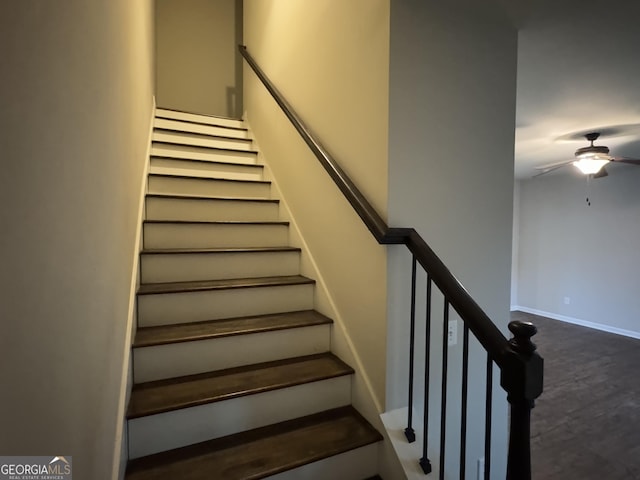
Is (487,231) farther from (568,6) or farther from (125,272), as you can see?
(125,272)

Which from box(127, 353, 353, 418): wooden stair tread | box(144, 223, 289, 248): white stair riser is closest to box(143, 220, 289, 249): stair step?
box(144, 223, 289, 248): white stair riser

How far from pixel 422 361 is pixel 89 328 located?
1272mm

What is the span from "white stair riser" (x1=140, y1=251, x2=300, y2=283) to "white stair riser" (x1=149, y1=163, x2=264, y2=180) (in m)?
0.86

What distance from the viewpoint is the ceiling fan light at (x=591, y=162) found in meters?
3.36

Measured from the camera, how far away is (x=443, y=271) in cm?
116

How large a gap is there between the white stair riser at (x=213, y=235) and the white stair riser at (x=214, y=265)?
0.21 meters

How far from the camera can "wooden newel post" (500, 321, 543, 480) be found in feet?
2.69

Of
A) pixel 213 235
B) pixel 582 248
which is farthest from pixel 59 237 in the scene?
pixel 582 248

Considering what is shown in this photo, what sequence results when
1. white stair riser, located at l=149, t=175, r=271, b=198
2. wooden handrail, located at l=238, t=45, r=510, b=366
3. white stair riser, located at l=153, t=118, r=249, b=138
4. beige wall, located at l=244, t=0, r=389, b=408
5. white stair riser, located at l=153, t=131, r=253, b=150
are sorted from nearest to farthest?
wooden handrail, located at l=238, t=45, r=510, b=366 → beige wall, located at l=244, t=0, r=389, b=408 → white stair riser, located at l=149, t=175, r=271, b=198 → white stair riser, located at l=153, t=131, r=253, b=150 → white stair riser, located at l=153, t=118, r=249, b=138

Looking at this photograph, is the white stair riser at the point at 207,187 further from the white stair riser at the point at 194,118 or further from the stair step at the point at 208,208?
the white stair riser at the point at 194,118

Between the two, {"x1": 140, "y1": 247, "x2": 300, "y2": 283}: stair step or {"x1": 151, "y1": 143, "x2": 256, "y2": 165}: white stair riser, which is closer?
{"x1": 140, "y1": 247, "x2": 300, "y2": 283}: stair step

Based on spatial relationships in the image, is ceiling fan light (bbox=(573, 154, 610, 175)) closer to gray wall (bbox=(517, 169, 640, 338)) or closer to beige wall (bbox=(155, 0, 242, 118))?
gray wall (bbox=(517, 169, 640, 338))

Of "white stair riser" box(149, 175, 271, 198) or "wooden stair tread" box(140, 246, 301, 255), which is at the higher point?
"white stair riser" box(149, 175, 271, 198)

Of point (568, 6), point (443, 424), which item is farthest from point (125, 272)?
point (568, 6)
